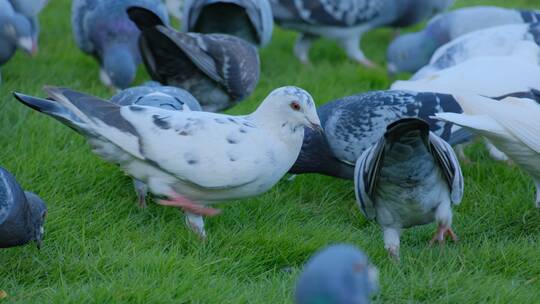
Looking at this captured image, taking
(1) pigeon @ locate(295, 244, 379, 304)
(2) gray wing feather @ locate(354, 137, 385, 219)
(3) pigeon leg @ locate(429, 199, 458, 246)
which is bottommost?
(3) pigeon leg @ locate(429, 199, 458, 246)

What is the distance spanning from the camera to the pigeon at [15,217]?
385cm

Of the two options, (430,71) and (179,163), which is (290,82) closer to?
(430,71)

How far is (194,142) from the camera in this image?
4152mm

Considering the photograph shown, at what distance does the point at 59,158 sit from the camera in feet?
16.7

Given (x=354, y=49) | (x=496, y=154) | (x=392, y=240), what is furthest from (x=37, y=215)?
(x=354, y=49)

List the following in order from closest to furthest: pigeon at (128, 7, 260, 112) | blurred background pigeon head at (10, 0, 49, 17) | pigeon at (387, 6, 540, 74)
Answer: pigeon at (128, 7, 260, 112), blurred background pigeon head at (10, 0, 49, 17), pigeon at (387, 6, 540, 74)

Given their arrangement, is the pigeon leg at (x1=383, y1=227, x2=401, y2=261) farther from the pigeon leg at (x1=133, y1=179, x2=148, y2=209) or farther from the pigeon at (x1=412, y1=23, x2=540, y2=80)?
the pigeon at (x1=412, y1=23, x2=540, y2=80)

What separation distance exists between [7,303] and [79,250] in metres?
0.57

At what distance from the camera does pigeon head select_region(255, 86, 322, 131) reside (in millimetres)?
4199

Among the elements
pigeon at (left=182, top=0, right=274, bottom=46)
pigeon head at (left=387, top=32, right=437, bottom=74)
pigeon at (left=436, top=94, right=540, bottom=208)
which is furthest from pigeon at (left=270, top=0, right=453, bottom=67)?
pigeon at (left=436, top=94, right=540, bottom=208)

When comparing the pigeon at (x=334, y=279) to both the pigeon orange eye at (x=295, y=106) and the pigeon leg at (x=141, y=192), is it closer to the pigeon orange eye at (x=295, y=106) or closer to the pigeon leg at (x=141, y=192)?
the pigeon orange eye at (x=295, y=106)

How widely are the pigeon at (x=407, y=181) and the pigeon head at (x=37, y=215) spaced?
4.68 ft

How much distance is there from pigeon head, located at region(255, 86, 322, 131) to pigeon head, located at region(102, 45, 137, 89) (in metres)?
2.49

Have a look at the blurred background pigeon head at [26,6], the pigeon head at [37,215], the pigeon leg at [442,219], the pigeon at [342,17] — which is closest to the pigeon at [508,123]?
the pigeon leg at [442,219]
